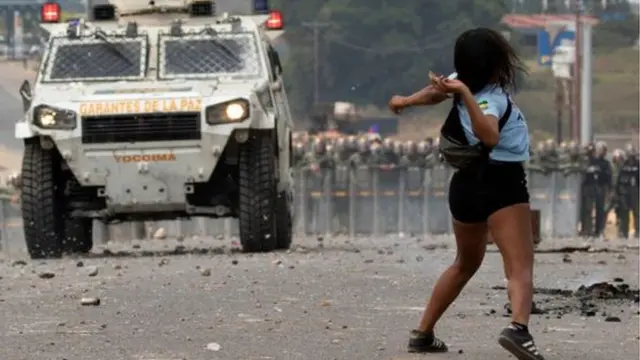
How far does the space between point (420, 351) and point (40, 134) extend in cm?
938

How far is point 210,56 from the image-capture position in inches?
762

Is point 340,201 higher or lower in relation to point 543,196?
lower

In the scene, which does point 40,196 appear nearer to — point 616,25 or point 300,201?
point 300,201

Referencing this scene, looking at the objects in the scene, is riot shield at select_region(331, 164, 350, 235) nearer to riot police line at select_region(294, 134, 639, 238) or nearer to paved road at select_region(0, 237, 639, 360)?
riot police line at select_region(294, 134, 639, 238)

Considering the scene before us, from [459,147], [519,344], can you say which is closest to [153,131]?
[459,147]

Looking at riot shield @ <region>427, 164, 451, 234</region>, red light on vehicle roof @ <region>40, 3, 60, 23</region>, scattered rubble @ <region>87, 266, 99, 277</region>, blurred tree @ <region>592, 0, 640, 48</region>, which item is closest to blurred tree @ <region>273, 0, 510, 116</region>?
blurred tree @ <region>592, 0, 640, 48</region>

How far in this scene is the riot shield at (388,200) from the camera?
3419 centimetres

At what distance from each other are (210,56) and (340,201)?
52.3 feet

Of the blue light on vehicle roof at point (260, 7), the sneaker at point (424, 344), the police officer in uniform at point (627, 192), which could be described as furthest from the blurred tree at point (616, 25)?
the sneaker at point (424, 344)

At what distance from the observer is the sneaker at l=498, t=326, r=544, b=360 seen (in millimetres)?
8695

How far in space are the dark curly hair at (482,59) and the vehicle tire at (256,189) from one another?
31.4ft

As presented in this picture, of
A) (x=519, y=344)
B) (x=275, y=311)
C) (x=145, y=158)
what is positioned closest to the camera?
(x=519, y=344)

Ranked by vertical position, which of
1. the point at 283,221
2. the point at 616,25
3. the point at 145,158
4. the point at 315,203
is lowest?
the point at 315,203

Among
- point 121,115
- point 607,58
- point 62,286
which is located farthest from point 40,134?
point 607,58
